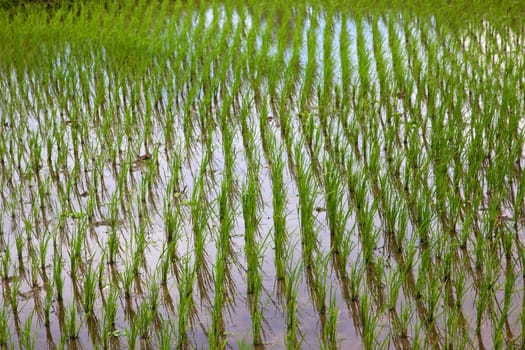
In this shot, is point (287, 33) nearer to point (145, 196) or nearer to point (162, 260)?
point (145, 196)

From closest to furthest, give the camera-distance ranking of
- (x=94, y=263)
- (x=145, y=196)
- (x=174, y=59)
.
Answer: (x=94, y=263) → (x=145, y=196) → (x=174, y=59)

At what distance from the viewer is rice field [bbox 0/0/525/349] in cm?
282

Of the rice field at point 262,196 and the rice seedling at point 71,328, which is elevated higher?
the rice field at point 262,196

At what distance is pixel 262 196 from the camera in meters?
4.00

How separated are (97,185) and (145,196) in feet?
1.10

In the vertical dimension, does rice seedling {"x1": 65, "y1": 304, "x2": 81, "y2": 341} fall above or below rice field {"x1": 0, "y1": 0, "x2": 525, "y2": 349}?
below

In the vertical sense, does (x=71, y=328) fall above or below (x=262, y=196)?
below

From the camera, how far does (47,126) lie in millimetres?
5070

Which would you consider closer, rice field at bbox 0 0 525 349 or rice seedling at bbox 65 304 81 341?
rice seedling at bbox 65 304 81 341

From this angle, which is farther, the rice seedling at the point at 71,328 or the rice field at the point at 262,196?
the rice field at the point at 262,196

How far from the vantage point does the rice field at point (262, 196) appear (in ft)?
9.27

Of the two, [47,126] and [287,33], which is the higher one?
[287,33]

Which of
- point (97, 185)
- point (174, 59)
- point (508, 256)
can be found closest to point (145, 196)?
point (97, 185)

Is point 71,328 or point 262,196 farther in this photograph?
point 262,196
